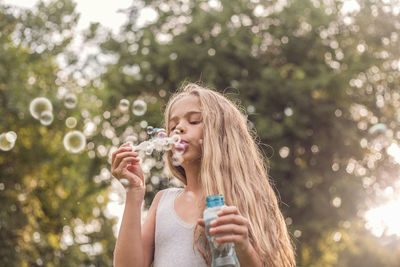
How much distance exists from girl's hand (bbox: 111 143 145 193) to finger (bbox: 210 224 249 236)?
2.31ft

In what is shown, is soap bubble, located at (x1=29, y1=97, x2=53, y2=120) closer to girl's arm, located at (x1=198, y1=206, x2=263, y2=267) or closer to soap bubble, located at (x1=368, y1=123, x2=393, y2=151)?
girl's arm, located at (x1=198, y1=206, x2=263, y2=267)

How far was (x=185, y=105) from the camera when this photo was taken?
2.43 meters

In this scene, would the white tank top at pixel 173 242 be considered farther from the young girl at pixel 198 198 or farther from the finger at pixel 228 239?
the finger at pixel 228 239

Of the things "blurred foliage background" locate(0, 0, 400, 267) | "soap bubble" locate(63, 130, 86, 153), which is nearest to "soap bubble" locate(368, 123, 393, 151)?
"blurred foliage background" locate(0, 0, 400, 267)

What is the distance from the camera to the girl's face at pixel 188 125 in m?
2.27

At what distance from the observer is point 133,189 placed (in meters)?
2.23

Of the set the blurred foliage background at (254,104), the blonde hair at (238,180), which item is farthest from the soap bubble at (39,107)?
the blurred foliage background at (254,104)

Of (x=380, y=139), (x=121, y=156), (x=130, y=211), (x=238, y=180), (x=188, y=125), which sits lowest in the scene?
(x=130, y=211)

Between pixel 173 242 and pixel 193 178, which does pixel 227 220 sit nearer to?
pixel 173 242

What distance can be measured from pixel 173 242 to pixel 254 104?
8684 millimetres

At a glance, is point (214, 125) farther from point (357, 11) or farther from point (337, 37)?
point (357, 11)

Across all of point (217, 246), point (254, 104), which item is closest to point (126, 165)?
point (217, 246)

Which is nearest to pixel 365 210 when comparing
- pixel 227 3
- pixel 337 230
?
pixel 337 230

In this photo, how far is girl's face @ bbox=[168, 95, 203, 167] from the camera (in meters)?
2.27
